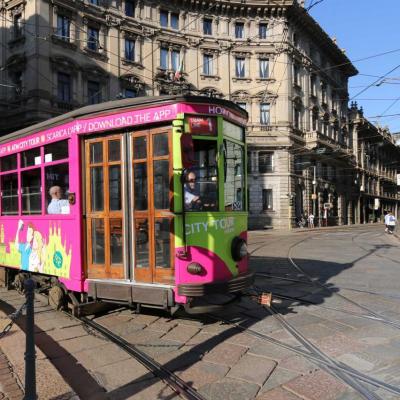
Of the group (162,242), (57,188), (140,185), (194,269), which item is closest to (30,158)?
(57,188)

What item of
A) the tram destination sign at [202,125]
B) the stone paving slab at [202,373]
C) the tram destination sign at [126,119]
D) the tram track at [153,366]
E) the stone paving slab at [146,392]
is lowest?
the stone paving slab at [146,392]

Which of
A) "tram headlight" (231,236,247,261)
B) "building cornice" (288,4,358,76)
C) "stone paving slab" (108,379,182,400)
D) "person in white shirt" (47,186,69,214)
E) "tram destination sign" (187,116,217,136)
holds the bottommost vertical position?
"stone paving slab" (108,379,182,400)

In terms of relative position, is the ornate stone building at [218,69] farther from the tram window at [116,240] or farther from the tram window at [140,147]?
the tram window at [116,240]

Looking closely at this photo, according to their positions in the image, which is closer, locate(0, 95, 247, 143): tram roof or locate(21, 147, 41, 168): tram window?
locate(0, 95, 247, 143): tram roof

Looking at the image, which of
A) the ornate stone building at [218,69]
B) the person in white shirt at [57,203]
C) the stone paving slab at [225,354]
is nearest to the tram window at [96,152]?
the person in white shirt at [57,203]

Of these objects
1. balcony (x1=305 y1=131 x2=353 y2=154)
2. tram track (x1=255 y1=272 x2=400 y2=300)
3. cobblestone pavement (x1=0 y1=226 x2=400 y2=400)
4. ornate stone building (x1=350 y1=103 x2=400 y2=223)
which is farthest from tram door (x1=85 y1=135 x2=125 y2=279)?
ornate stone building (x1=350 y1=103 x2=400 y2=223)

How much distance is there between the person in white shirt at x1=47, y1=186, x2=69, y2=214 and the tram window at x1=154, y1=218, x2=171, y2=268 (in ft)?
5.44

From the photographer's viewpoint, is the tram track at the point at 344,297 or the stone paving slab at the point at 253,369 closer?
the stone paving slab at the point at 253,369

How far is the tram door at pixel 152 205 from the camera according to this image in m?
5.73

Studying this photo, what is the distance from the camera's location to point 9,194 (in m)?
8.20

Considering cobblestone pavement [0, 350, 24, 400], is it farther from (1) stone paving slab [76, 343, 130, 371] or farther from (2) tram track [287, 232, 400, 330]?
(2) tram track [287, 232, 400, 330]

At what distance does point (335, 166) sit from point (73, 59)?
33716 mm

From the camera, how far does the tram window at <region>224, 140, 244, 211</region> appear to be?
6.05 metres

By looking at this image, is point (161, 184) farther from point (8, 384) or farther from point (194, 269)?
point (8, 384)
